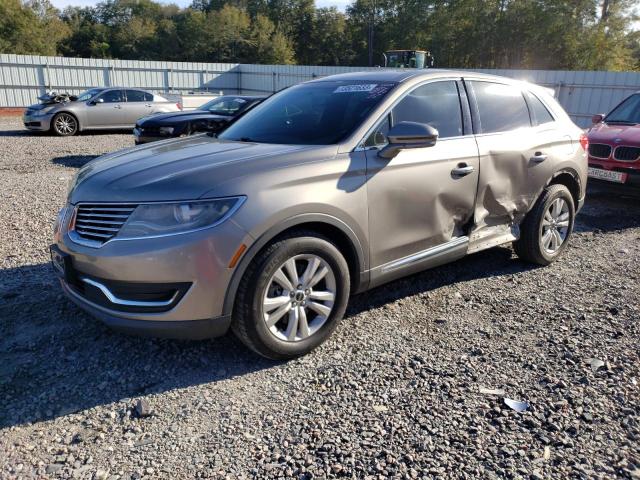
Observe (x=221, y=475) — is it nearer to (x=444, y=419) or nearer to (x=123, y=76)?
(x=444, y=419)

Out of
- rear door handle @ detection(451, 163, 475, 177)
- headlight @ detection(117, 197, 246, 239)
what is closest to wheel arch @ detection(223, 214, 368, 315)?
headlight @ detection(117, 197, 246, 239)

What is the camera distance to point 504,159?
14.4 ft

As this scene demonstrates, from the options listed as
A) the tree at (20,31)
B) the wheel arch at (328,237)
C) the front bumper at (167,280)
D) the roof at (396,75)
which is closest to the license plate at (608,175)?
the roof at (396,75)

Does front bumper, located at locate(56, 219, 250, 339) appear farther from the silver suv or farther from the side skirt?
the side skirt

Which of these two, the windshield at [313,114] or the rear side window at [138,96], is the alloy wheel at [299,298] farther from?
the rear side window at [138,96]

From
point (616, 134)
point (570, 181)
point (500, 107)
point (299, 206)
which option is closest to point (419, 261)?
point (299, 206)

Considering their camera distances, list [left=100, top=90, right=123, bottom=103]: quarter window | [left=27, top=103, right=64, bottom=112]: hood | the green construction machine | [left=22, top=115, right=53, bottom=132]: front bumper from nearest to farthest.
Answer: [left=22, top=115, right=53, bottom=132]: front bumper
[left=27, top=103, right=64, bottom=112]: hood
[left=100, top=90, right=123, bottom=103]: quarter window
the green construction machine

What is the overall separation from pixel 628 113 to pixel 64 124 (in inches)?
557

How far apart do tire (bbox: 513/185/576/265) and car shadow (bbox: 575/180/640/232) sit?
1602 mm

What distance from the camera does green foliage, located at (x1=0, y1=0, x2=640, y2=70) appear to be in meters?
43.7

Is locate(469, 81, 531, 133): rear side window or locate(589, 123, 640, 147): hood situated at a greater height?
locate(469, 81, 531, 133): rear side window

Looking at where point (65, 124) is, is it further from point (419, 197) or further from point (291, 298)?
point (291, 298)

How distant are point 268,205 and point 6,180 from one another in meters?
7.33

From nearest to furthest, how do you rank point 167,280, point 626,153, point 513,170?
point 167,280 → point 513,170 → point 626,153
